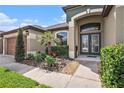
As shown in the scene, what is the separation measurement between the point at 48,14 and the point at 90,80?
8.50 meters

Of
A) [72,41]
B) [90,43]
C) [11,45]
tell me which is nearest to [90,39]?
[90,43]

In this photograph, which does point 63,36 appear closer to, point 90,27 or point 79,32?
point 79,32

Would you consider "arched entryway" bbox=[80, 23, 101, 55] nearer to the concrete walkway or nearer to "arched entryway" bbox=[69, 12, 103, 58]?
"arched entryway" bbox=[69, 12, 103, 58]

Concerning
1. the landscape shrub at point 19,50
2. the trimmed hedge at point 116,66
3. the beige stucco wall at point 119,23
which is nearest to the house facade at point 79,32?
the landscape shrub at point 19,50

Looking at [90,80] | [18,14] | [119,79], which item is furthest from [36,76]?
[18,14]

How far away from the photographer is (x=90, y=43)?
1477cm

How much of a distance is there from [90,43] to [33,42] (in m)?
5.67

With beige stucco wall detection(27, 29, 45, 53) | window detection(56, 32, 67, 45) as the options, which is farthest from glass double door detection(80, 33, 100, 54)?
beige stucco wall detection(27, 29, 45, 53)

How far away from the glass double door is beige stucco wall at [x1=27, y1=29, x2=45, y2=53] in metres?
4.17

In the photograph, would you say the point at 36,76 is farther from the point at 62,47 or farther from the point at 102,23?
the point at 102,23

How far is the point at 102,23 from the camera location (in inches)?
523

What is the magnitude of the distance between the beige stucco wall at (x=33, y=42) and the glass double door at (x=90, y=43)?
13.7 ft

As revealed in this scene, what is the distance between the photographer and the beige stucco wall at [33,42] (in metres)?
13.7

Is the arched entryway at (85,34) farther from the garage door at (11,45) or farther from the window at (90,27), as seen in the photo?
the garage door at (11,45)
